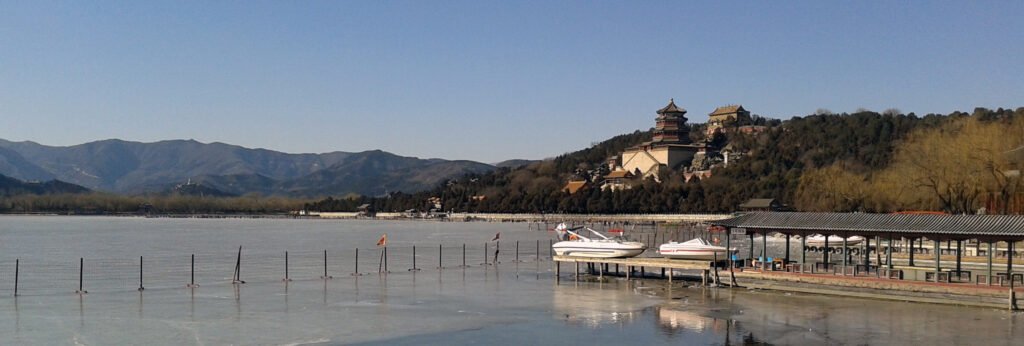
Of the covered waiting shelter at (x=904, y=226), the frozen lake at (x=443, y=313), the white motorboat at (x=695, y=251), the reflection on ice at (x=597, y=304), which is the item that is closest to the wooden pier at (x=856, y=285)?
the frozen lake at (x=443, y=313)

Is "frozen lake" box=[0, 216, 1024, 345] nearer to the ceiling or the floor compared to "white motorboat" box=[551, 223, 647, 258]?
nearer to the floor

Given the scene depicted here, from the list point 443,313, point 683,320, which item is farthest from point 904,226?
point 443,313

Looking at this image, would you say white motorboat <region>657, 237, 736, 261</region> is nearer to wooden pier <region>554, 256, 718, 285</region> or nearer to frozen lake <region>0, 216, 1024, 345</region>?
wooden pier <region>554, 256, 718, 285</region>

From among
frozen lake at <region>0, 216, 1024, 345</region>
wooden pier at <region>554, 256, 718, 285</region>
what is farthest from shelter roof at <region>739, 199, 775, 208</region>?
frozen lake at <region>0, 216, 1024, 345</region>

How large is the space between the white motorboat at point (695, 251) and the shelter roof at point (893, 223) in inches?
164

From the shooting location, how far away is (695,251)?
51719mm

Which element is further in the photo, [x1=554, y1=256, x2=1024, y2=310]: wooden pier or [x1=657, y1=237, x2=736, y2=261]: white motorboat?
[x1=657, y1=237, x2=736, y2=261]: white motorboat

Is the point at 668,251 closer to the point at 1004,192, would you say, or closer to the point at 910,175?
the point at 1004,192

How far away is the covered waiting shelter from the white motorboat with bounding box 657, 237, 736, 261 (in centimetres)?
380

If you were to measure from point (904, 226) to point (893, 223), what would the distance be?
64 centimetres

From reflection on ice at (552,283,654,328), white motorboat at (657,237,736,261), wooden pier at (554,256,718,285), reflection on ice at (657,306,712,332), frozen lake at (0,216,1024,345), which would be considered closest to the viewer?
frozen lake at (0,216,1024,345)

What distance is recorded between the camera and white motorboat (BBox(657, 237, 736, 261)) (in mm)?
50844

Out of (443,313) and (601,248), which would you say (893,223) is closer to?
(601,248)

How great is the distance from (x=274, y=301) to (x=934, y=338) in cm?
2457
